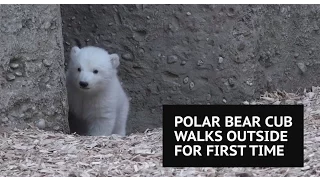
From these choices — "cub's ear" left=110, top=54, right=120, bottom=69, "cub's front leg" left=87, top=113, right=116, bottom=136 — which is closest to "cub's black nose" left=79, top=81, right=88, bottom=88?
"cub's ear" left=110, top=54, right=120, bottom=69

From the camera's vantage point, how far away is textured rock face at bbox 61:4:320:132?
7.02m

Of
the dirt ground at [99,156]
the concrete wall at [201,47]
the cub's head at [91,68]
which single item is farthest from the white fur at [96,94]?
the dirt ground at [99,156]

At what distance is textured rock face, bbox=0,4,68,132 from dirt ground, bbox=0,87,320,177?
0.71ft

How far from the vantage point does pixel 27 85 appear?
5902 mm

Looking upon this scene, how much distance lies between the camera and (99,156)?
16.6 feet

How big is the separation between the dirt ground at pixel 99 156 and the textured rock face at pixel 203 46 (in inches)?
52.4

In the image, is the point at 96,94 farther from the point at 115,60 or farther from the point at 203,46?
the point at 203,46

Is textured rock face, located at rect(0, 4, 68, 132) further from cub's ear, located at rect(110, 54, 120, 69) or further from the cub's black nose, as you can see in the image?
cub's ear, located at rect(110, 54, 120, 69)

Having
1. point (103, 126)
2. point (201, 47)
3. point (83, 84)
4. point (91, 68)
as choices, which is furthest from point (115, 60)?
point (201, 47)

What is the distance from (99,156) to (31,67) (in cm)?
127

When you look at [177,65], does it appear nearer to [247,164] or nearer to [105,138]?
[105,138]

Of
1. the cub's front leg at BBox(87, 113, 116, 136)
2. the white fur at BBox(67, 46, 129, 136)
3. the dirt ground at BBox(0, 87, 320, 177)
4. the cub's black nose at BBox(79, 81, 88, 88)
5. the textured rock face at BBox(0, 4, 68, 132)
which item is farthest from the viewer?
the cub's front leg at BBox(87, 113, 116, 136)

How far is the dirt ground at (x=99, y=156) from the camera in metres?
4.64

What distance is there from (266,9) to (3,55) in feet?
9.19
